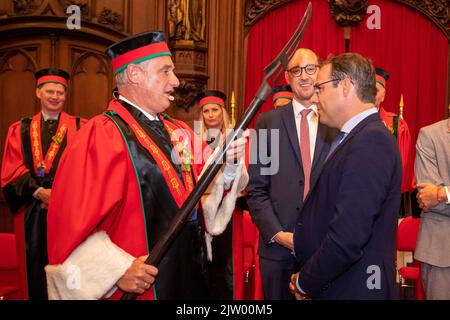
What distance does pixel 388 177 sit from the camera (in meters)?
2.26

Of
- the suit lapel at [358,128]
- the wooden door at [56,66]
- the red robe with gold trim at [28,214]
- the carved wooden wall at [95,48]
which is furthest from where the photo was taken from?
the wooden door at [56,66]

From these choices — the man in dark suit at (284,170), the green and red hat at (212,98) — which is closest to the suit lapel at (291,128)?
the man in dark suit at (284,170)

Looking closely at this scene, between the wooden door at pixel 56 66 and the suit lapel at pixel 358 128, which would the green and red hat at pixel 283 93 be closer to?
the wooden door at pixel 56 66

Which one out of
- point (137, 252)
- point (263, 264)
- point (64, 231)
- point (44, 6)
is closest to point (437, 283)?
point (263, 264)

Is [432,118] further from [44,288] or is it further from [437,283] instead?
[44,288]

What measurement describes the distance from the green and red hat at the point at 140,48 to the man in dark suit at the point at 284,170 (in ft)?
3.25

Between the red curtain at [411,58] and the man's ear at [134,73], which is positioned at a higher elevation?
the red curtain at [411,58]

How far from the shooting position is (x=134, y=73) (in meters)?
2.60

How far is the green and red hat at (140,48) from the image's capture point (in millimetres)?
2602

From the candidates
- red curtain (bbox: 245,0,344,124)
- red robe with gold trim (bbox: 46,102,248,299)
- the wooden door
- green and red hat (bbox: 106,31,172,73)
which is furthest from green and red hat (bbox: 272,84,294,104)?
red robe with gold trim (bbox: 46,102,248,299)

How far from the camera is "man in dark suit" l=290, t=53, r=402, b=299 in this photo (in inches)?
87.7

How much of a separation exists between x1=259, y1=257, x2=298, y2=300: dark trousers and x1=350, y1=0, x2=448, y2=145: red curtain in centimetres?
489

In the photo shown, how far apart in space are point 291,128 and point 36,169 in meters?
2.53

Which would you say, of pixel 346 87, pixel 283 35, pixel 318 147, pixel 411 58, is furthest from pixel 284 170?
pixel 411 58
